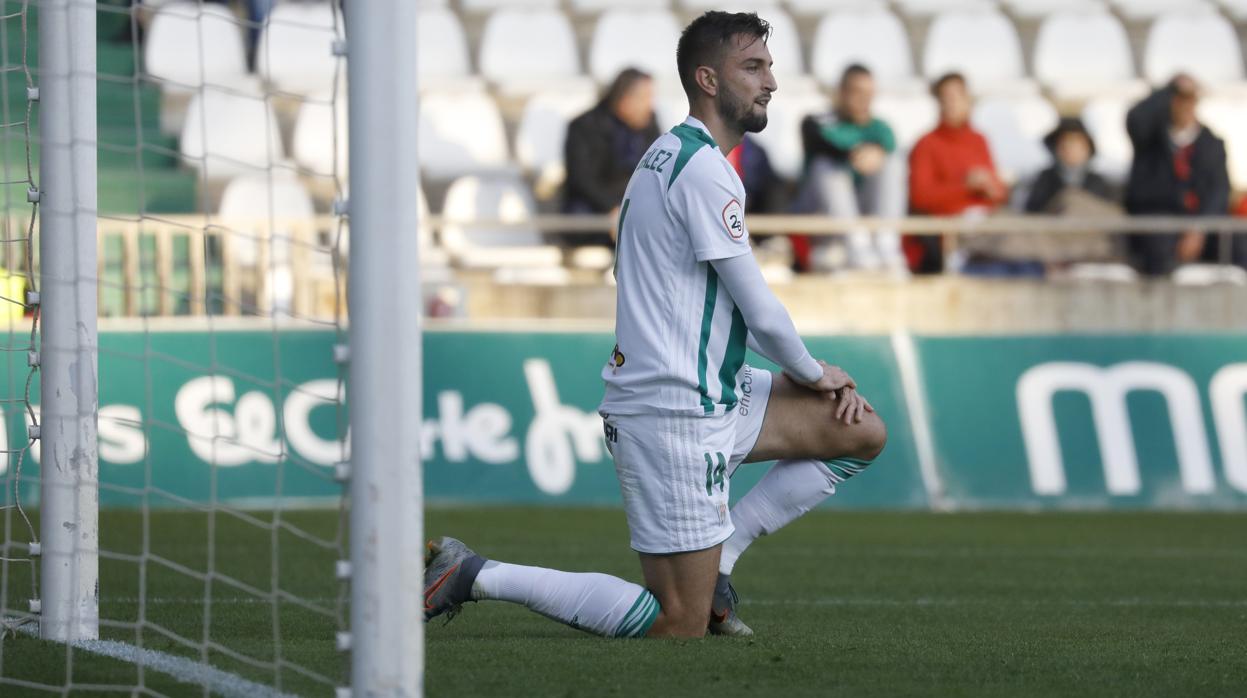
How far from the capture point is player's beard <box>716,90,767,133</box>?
4.96 meters

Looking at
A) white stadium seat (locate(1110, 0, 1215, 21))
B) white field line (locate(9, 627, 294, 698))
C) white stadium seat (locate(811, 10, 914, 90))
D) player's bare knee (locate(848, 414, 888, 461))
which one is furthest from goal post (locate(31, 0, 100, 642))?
white stadium seat (locate(1110, 0, 1215, 21))

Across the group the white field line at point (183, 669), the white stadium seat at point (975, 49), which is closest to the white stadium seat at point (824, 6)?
the white stadium seat at point (975, 49)

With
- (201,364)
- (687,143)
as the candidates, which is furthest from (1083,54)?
(687,143)

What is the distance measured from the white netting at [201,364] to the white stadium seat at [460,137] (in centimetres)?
75

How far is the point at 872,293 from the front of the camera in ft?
43.2

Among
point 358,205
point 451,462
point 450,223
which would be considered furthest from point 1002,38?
point 358,205

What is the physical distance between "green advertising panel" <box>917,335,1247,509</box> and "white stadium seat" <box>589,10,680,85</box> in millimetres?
5578

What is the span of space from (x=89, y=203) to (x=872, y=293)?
875cm

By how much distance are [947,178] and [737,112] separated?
863 centimetres

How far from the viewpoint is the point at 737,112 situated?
4.97m

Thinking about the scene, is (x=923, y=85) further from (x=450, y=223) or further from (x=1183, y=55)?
(x=450, y=223)

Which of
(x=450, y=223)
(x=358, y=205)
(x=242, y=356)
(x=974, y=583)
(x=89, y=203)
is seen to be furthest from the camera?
(x=450, y=223)

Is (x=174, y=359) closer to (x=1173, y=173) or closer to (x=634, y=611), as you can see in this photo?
(x=634, y=611)

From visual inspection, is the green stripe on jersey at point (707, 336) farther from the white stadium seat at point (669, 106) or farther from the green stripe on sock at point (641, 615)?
the white stadium seat at point (669, 106)
